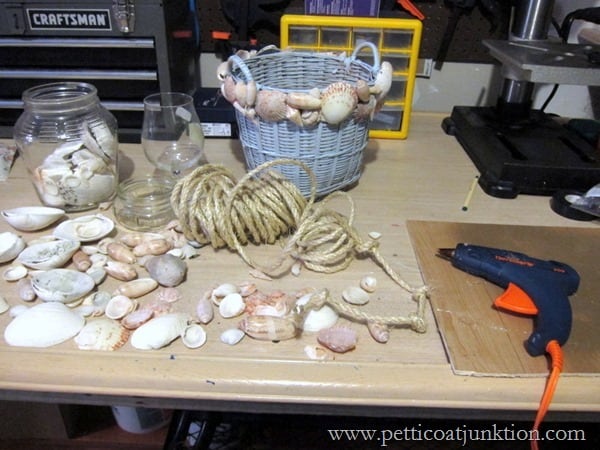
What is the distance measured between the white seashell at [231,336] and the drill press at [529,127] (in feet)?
1.41

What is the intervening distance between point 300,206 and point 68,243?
0.26m

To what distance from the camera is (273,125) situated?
60 cm

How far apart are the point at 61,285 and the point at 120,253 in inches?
2.8

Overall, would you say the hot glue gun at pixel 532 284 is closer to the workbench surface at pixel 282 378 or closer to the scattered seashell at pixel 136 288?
the workbench surface at pixel 282 378

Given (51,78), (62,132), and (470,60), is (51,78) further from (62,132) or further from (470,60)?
(470,60)

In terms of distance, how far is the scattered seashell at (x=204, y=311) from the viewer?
0.47 metres

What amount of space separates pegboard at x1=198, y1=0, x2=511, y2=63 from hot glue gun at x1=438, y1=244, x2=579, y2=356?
579mm

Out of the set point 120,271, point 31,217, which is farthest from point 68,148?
point 120,271

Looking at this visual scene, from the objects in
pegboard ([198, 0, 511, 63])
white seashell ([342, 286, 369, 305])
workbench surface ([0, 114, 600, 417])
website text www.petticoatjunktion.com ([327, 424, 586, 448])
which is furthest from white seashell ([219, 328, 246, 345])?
pegboard ([198, 0, 511, 63])

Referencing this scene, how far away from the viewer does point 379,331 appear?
0.45 m

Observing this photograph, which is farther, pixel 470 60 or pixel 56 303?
pixel 470 60

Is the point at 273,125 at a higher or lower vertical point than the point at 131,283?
higher

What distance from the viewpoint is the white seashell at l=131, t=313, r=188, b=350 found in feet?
1.43

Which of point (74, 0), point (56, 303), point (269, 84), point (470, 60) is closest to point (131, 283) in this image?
point (56, 303)
